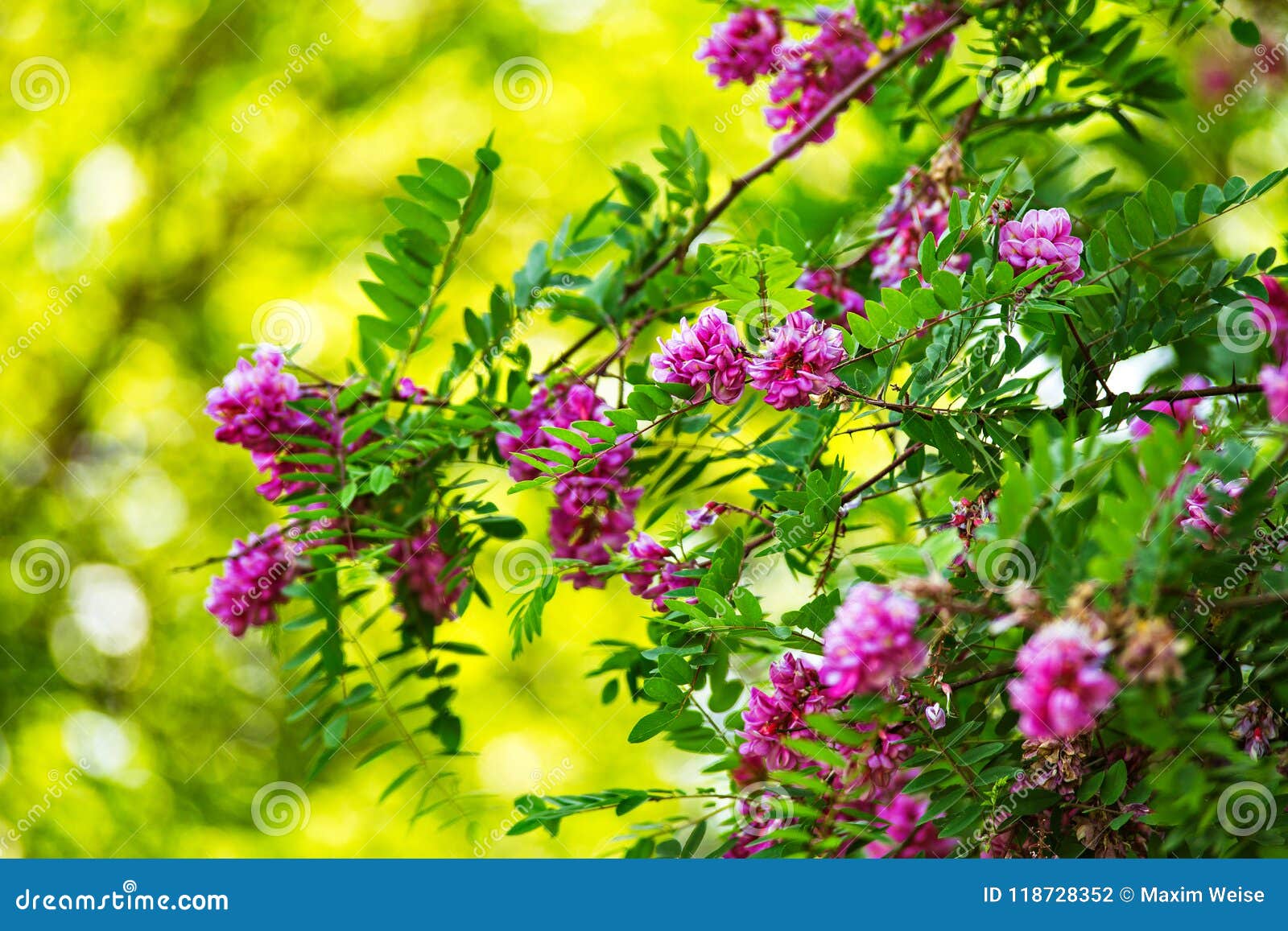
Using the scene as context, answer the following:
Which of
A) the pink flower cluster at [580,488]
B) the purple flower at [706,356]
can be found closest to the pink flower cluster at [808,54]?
the pink flower cluster at [580,488]

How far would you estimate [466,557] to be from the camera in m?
0.88

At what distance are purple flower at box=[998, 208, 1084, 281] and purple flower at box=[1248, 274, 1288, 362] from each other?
0.17 meters

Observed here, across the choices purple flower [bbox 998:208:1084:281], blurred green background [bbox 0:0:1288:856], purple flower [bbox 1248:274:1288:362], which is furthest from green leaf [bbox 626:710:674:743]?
blurred green background [bbox 0:0:1288:856]

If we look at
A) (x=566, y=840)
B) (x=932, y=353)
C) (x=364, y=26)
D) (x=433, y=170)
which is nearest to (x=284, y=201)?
(x=364, y=26)

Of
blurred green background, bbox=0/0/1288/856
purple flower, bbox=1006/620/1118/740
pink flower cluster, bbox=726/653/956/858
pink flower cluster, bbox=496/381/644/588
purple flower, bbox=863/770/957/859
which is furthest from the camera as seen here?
blurred green background, bbox=0/0/1288/856

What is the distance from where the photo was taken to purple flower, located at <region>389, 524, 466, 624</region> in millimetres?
884

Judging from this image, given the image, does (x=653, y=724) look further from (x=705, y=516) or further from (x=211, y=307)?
(x=211, y=307)

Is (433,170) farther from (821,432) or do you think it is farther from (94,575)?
(94,575)

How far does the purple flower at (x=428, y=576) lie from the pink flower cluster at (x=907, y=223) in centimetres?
43

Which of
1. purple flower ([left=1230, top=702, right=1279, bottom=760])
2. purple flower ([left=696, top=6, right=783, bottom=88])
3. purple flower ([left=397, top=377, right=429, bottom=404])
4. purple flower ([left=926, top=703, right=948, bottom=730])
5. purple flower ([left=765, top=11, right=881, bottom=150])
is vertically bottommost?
purple flower ([left=1230, top=702, right=1279, bottom=760])

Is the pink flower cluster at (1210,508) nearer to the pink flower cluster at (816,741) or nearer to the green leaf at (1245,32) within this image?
the pink flower cluster at (816,741)

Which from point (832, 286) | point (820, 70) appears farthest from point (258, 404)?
point (820, 70)

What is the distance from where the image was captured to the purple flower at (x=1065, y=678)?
1.22 feet

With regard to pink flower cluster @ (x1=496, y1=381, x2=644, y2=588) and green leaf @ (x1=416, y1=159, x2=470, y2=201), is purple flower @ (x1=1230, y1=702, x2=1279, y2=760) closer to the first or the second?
pink flower cluster @ (x1=496, y1=381, x2=644, y2=588)
